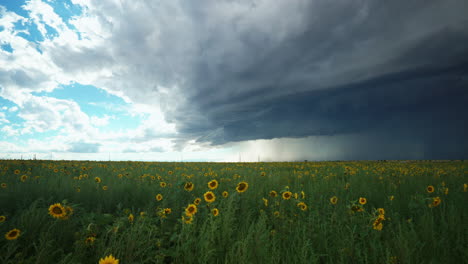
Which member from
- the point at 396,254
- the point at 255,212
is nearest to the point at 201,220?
the point at 255,212

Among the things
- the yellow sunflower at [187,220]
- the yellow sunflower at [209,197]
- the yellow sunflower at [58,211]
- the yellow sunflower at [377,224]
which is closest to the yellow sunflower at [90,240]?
the yellow sunflower at [58,211]

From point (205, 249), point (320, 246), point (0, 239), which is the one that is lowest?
point (320, 246)

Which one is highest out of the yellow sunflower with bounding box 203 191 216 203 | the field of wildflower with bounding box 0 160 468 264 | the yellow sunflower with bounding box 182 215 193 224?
the yellow sunflower with bounding box 203 191 216 203

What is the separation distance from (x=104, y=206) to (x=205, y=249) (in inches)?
103

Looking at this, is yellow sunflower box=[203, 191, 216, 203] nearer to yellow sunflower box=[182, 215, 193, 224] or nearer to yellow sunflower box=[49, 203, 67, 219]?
yellow sunflower box=[182, 215, 193, 224]

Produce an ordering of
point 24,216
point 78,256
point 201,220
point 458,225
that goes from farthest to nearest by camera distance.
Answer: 1. point 201,220
2. point 458,225
3. point 24,216
4. point 78,256

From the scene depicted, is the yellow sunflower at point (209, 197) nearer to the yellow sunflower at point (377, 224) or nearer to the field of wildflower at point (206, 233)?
the field of wildflower at point (206, 233)

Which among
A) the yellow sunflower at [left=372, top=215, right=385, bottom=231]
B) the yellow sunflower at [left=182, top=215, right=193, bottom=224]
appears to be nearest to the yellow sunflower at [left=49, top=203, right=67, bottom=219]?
the yellow sunflower at [left=182, top=215, right=193, bottom=224]

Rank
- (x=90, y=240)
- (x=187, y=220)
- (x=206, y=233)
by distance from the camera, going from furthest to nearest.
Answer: (x=187, y=220)
(x=206, y=233)
(x=90, y=240)

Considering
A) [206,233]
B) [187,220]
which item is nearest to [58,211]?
[187,220]

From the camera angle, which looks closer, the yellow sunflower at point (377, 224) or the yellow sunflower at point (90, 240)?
the yellow sunflower at point (90, 240)

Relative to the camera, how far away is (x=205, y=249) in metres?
2.09

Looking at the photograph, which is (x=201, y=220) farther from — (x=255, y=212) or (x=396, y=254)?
(x=396, y=254)

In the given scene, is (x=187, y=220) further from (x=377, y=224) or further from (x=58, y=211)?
(x=377, y=224)
